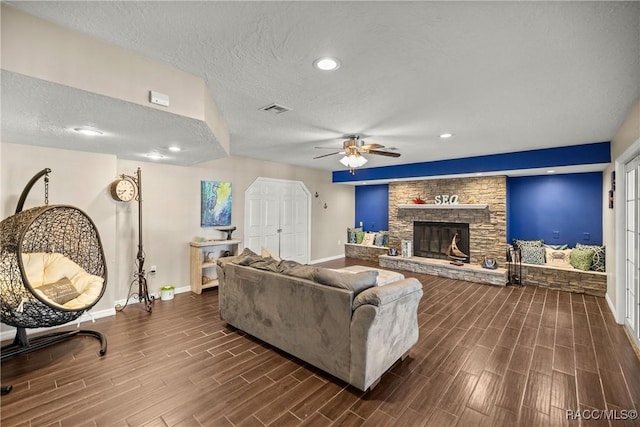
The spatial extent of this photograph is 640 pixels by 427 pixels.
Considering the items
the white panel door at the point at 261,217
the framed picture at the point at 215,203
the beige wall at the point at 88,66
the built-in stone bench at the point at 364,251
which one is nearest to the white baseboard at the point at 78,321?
the framed picture at the point at 215,203

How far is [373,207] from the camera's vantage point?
8.46 metres

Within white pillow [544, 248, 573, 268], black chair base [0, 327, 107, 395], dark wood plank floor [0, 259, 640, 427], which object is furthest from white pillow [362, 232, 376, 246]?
black chair base [0, 327, 107, 395]

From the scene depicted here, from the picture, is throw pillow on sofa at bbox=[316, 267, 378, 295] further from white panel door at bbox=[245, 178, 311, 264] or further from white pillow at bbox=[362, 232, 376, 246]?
white pillow at bbox=[362, 232, 376, 246]

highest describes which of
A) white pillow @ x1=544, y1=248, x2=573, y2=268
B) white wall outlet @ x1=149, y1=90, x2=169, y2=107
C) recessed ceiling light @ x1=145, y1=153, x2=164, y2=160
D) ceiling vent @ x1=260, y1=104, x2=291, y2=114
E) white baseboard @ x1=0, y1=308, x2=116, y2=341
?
ceiling vent @ x1=260, y1=104, x2=291, y2=114

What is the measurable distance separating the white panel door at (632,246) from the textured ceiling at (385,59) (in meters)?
0.69

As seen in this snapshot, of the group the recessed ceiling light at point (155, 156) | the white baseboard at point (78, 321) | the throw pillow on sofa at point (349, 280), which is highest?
the recessed ceiling light at point (155, 156)

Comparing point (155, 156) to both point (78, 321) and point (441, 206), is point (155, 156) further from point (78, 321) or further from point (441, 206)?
point (441, 206)

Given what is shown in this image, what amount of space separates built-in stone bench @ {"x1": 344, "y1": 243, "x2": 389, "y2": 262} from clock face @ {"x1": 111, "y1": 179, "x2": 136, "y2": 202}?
574 cm

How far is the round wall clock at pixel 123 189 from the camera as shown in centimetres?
391

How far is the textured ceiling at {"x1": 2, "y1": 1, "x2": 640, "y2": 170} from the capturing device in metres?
1.51

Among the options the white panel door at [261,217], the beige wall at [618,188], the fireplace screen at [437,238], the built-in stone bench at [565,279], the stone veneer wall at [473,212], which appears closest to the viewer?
the beige wall at [618,188]

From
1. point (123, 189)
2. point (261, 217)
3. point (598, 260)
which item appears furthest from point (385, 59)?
point (598, 260)

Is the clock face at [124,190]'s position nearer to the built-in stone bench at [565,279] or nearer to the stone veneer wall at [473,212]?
the stone veneer wall at [473,212]

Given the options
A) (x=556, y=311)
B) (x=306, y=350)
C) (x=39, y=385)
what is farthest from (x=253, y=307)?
(x=556, y=311)
